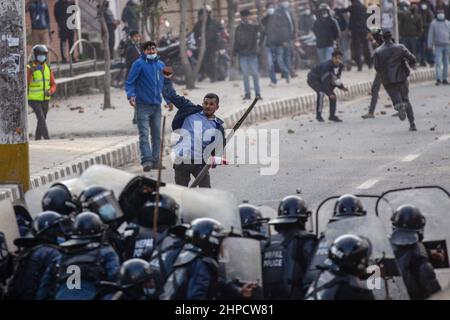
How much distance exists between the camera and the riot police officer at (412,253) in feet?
31.2

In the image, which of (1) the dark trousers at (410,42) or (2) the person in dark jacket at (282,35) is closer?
(2) the person in dark jacket at (282,35)

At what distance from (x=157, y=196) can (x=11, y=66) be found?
6383mm

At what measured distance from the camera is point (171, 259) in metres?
9.08

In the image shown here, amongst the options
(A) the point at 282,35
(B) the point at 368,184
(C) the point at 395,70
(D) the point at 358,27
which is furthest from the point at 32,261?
(D) the point at 358,27

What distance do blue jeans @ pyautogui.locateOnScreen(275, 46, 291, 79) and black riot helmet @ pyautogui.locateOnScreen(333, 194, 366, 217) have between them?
21006 millimetres

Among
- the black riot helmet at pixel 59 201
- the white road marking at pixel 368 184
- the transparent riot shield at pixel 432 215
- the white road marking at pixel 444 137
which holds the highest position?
the black riot helmet at pixel 59 201

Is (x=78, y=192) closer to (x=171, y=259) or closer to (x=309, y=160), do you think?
(x=171, y=259)

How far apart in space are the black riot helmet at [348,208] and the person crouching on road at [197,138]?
4.18 m

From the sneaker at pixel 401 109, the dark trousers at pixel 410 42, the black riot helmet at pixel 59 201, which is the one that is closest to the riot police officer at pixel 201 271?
the black riot helmet at pixel 59 201

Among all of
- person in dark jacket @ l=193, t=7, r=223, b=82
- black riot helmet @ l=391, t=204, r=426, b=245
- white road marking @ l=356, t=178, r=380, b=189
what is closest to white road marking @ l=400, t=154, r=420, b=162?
white road marking @ l=356, t=178, r=380, b=189

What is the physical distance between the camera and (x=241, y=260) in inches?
356

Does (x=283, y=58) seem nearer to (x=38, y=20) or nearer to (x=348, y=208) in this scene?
(x=38, y=20)

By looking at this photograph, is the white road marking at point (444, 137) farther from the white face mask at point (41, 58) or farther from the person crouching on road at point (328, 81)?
the white face mask at point (41, 58)
